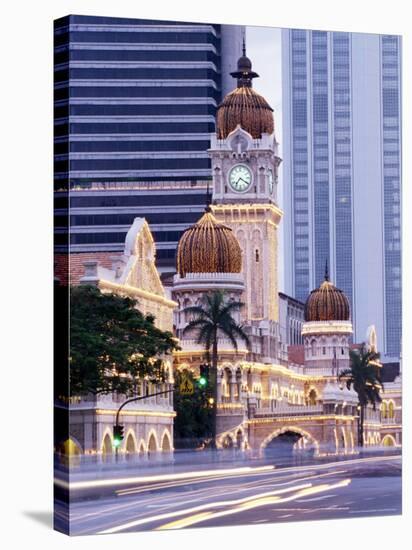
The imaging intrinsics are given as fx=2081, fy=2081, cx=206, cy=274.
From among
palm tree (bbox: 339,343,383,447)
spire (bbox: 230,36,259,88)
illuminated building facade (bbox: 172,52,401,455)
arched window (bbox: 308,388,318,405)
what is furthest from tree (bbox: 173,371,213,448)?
spire (bbox: 230,36,259,88)

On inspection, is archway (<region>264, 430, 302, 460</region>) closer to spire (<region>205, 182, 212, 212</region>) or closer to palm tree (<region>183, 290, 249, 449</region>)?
palm tree (<region>183, 290, 249, 449</region>)

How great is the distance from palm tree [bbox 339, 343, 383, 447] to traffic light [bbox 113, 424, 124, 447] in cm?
832

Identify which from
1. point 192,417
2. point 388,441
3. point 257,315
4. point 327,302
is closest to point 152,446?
point 192,417

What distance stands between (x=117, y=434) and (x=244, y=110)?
976 cm

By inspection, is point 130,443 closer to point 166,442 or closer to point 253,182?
point 166,442

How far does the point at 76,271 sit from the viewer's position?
4994 centimetres

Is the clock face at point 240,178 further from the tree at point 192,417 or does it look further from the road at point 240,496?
the road at point 240,496

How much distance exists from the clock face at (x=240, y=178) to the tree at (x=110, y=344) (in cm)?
554

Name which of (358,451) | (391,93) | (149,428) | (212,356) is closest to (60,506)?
(149,428)

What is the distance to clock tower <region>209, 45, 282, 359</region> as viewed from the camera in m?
54.8

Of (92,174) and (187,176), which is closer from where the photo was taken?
(92,174)

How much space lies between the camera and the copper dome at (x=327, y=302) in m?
55.2

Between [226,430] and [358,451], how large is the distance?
15.0 feet

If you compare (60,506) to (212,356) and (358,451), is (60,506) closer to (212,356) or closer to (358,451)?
(212,356)
